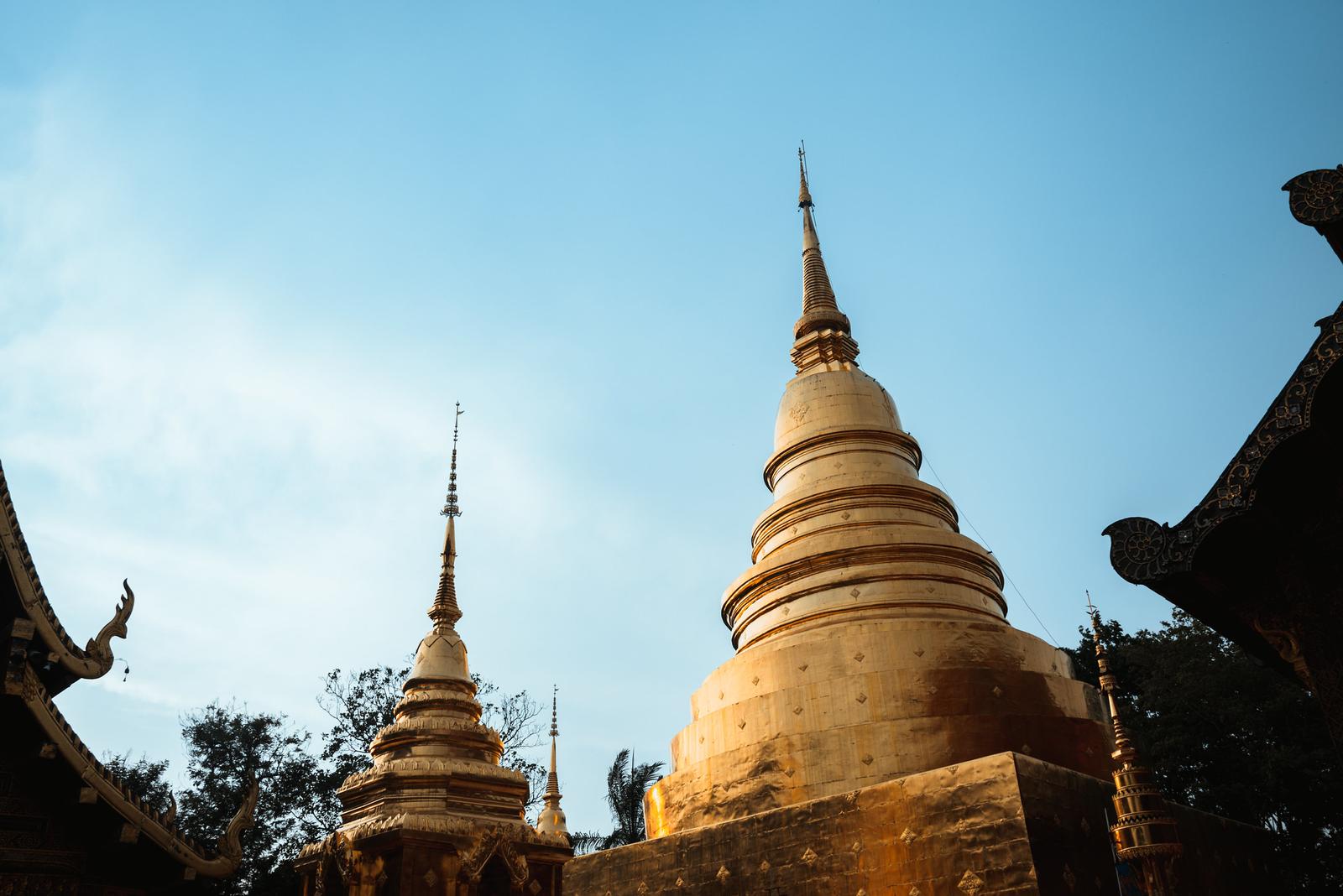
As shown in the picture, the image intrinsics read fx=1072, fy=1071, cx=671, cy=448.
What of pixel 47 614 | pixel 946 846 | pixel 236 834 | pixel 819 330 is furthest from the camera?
pixel 819 330

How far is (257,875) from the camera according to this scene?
60.1 ft

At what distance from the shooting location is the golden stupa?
10242 mm

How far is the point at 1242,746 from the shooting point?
20250 mm

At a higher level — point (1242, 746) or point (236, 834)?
point (1242, 746)

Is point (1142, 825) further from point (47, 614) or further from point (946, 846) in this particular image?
point (47, 614)

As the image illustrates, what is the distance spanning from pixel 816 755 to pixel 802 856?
1.38 m

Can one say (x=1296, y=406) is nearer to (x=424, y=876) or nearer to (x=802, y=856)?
(x=802, y=856)

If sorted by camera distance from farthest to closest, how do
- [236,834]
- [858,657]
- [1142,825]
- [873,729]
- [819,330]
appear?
1. [819,330]
2. [858,657]
3. [873,729]
4. [1142,825]
5. [236,834]

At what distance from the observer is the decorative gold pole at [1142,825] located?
28.9 feet

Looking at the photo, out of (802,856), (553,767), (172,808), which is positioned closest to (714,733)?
(802,856)

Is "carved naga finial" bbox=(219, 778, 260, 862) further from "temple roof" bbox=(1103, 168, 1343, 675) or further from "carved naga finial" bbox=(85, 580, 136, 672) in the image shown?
"temple roof" bbox=(1103, 168, 1343, 675)

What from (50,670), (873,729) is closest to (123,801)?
(50,670)

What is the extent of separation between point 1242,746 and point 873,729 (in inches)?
472

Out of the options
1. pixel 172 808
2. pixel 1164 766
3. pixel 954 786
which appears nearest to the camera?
pixel 172 808
